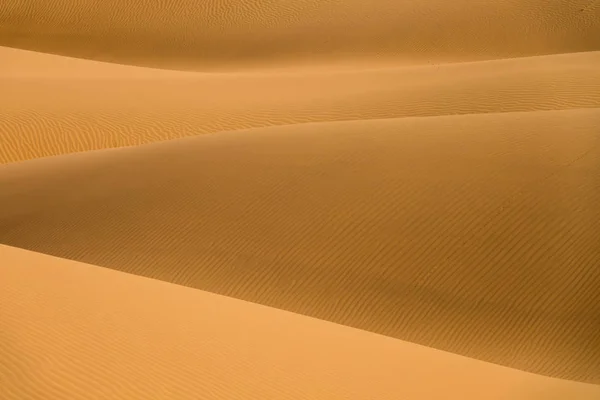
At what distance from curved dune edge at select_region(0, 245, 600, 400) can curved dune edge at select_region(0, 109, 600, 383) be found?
1.08 metres

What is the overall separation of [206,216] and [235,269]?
0.89 metres

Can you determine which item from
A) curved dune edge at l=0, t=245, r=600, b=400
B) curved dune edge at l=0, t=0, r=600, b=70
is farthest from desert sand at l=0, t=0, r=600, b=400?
curved dune edge at l=0, t=0, r=600, b=70

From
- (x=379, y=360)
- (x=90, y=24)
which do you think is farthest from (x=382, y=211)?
(x=90, y=24)

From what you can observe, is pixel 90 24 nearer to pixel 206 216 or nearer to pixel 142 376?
pixel 206 216

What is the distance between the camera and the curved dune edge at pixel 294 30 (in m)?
18.6

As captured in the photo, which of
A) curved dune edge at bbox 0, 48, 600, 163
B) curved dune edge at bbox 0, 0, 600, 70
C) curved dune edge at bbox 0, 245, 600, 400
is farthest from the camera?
curved dune edge at bbox 0, 0, 600, 70

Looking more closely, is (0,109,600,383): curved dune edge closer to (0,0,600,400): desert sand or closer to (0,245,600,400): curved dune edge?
(0,0,600,400): desert sand

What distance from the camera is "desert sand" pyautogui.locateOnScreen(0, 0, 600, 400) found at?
4293mm

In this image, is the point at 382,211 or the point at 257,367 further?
the point at 382,211

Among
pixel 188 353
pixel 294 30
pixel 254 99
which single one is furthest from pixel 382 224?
pixel 294 30

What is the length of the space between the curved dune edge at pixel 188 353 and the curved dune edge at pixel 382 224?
108 cm

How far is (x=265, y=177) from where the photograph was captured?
325 inches

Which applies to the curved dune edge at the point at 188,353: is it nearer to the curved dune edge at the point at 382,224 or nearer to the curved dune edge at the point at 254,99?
the curved dune edge at the point at 382,224

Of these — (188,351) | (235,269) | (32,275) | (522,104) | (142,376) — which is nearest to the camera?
(142,376)
